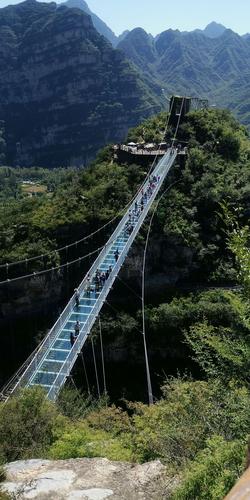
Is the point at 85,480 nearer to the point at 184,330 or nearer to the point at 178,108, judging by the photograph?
the point at 184,330

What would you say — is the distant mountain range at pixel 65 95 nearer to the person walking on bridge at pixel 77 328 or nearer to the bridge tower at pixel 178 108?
the bridge tower at pixel 178 108

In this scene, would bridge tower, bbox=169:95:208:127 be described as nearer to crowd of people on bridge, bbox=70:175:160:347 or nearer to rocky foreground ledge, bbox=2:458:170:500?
crowd of people on bridge, bbox=70:175:160:347

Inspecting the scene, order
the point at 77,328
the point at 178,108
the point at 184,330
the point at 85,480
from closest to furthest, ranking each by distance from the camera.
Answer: the point at 85,480
the point at 184,330
the point at 77,328
the point at 178,108

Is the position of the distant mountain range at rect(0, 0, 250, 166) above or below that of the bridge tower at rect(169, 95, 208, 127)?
above

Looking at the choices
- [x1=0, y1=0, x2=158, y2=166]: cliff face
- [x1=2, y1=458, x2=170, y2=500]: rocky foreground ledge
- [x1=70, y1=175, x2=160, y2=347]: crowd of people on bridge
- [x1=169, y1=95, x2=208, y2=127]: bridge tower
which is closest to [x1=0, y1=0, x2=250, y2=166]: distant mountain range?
[x1=0, y1=0, x2=158, y2=166]: cliff face

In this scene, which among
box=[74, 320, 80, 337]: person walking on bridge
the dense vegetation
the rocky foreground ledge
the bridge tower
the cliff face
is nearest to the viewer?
the rocky foreground ledge

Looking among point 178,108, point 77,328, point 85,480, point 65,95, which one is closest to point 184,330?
point 77,328

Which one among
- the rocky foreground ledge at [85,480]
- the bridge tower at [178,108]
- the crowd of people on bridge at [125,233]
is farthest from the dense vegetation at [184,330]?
the crowd of people on bridge at [125,233]
